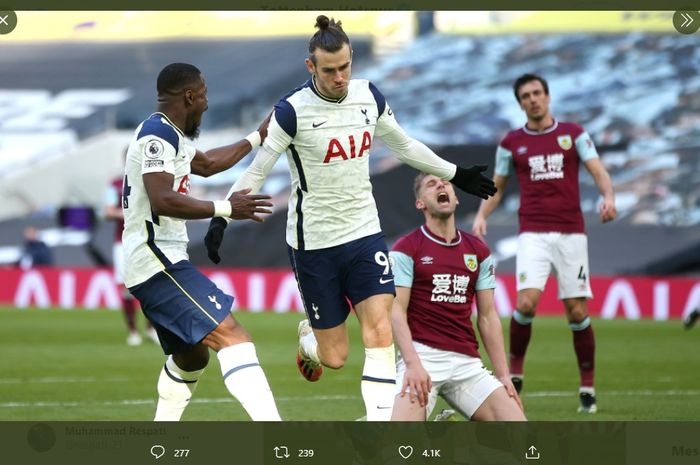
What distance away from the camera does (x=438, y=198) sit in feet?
22.5

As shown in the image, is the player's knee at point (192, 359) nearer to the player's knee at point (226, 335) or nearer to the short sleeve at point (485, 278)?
the player's knee at point (226, 335)

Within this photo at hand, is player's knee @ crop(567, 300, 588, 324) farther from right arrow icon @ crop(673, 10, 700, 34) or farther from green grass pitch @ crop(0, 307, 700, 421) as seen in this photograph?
right arrow icon @ crop(673, 10, 700, 34)

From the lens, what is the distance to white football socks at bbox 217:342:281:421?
19.5 ft

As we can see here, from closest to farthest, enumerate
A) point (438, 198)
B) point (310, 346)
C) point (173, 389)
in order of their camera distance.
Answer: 1. point (173, 389)
2. point (438, 198)
3. point (310, 346)

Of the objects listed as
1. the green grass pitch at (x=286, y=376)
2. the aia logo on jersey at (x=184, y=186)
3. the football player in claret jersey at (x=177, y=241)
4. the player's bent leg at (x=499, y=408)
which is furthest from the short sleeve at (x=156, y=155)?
the green grass pitch at (x=286, y=376)

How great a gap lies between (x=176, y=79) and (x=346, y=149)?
1.03m

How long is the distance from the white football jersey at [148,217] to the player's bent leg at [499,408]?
178 cm

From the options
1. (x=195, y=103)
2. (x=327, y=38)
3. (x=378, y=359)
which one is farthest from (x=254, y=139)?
(x=378, y=359)

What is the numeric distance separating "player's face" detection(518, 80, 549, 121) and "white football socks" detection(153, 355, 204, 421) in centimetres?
387

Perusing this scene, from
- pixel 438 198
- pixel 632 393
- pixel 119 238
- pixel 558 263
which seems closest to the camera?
pixel 438 198

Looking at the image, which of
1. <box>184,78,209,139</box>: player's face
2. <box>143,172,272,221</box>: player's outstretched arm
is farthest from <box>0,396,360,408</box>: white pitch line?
<box>143,172,272,221</box>: player's outstretched arm

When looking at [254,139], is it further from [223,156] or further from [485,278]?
[485,278]

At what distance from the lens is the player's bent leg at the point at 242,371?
597 cm
